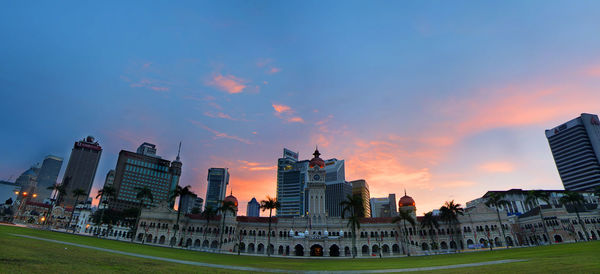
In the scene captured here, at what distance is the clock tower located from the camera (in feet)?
321

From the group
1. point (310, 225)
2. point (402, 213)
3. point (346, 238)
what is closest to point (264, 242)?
point (310, 225)

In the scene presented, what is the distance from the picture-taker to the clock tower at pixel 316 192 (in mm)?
97812

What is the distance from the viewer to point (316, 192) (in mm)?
103312

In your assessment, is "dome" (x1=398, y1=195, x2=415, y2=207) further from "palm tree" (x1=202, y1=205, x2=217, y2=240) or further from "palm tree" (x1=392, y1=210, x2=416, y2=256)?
"palm tree" (x1=202, y1=205, x2=217, y2=240)

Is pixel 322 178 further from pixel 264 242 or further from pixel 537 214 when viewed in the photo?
pixel 537 214

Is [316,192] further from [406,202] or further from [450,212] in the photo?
[450,212]

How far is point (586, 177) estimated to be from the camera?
630 ft

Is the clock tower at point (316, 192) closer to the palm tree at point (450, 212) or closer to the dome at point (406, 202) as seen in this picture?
the dome at point (406, 202)

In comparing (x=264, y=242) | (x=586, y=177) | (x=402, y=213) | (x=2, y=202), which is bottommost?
(x=264, y=242)

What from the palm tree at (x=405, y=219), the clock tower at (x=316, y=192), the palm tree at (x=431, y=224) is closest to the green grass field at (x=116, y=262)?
the palm tree at (x=405, y=219)

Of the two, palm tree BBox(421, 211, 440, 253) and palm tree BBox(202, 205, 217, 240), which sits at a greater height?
palm tree BBox(202, 205, 217, 240)

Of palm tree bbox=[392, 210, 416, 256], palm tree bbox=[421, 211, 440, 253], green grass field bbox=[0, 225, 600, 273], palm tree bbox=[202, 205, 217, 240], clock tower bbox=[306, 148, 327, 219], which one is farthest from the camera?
clock tower bbox=[306, 148, 327, 219]

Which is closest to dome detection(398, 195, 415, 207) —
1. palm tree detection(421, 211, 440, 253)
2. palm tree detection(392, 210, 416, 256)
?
palm tree detection(392, 210, 416, 256)

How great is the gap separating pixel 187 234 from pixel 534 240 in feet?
390
